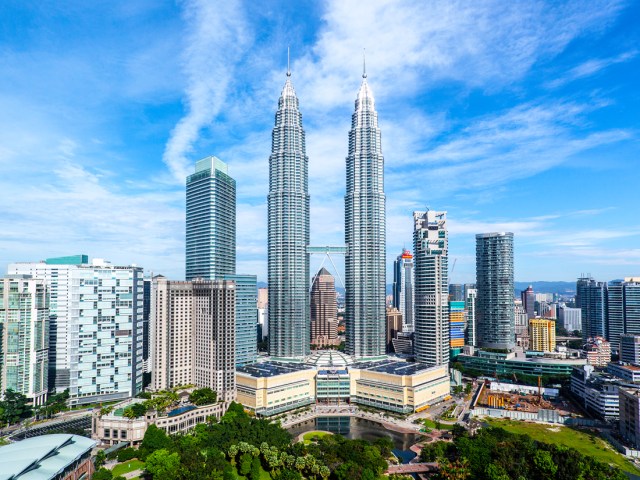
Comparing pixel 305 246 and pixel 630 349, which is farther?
pixel 305 246

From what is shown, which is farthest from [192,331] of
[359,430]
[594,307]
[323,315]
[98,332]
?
[594,307]

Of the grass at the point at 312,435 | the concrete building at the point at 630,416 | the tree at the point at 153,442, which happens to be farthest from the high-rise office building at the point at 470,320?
the tree at the point at 153,442

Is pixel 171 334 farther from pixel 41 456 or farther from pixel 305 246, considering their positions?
pixel 41 456

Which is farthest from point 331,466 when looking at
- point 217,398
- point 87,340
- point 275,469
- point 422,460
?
point 87,340

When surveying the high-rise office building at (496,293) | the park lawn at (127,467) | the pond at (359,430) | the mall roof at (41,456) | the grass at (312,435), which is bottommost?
the pond at (359,430)

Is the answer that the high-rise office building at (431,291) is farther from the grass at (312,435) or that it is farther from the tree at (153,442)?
the tree at (153,442)

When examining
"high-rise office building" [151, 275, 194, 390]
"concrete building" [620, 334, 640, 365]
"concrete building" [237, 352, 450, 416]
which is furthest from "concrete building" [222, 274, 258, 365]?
"concrete building" [620, 334, 640, 365]
